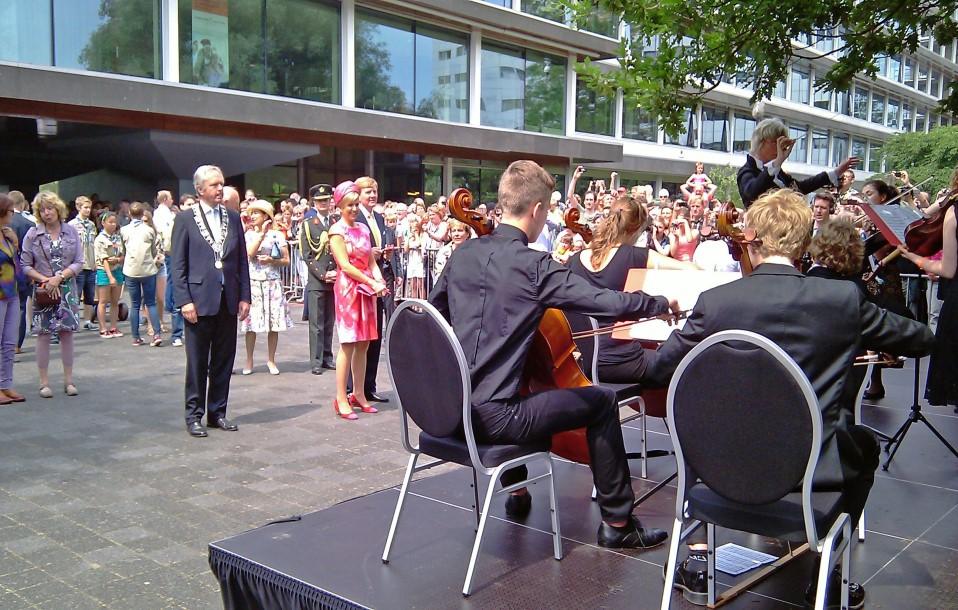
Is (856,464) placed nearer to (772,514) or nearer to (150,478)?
(772,514)

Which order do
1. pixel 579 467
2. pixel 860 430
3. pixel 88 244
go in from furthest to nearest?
pixel 88 244 < pixel 579 467 < pixel 860 430

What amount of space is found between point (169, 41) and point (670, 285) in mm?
17269

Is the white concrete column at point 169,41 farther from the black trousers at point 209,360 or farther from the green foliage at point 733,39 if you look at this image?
the green foliage at point 733,39

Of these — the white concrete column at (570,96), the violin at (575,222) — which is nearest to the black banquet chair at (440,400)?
the violin at (575,222)

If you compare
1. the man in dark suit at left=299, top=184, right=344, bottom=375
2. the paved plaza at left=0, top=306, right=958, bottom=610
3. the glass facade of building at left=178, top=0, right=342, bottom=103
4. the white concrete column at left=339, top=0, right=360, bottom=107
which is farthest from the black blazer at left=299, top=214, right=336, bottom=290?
the white concrete column at left=339, top=0, right=360, bottom=107

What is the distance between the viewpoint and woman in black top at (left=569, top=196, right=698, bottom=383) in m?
4.71

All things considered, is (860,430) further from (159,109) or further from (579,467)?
(159,109)

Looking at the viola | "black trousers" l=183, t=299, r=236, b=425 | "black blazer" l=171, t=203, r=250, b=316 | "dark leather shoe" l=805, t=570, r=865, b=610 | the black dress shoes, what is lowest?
the black dress shoes

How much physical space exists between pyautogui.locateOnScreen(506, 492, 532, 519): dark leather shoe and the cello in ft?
1.77

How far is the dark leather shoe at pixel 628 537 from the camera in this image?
364 cm

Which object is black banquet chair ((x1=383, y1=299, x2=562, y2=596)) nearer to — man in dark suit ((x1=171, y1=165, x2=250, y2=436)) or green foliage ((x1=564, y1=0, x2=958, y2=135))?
man in dark suit ((x1=171, y1=165, x2=250, y2=436))

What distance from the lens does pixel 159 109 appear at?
17.3 m

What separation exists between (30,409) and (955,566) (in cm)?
729

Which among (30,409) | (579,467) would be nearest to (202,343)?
(30,409)
